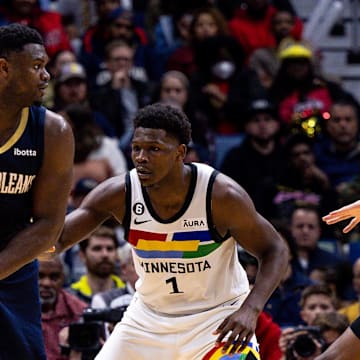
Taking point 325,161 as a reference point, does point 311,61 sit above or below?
above

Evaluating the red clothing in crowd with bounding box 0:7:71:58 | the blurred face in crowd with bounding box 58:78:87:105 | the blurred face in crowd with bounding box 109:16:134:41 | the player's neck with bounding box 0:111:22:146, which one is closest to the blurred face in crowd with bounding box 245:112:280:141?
the blurred face in crowd with bounding box 58:78:87:105

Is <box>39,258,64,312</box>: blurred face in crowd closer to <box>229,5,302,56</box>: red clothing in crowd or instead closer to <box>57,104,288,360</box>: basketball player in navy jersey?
<box>57,104,288,360</box>: basketball player in navy jersey

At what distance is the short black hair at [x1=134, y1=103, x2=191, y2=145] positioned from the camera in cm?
606

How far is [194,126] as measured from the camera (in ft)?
36.1

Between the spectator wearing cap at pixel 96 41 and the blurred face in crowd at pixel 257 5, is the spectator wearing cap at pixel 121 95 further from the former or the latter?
the blurred face in crowd at pixel 257 5

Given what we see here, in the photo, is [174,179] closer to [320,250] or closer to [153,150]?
[153,150]

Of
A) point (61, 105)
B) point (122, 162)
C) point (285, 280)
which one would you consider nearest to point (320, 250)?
point (285, 280)

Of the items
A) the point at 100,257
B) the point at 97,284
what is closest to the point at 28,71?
the point at 100,257

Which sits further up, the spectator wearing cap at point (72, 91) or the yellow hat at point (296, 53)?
the yellow hat at point (296, 53)

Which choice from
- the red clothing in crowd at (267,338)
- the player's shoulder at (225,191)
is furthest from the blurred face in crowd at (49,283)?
the player's shoulder at (225,191)

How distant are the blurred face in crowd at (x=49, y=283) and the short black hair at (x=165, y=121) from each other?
206 cm

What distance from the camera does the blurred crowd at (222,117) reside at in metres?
8.68

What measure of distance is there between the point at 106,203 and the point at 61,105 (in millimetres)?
4703

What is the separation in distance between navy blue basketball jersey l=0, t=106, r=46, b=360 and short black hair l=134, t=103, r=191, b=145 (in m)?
0.69
